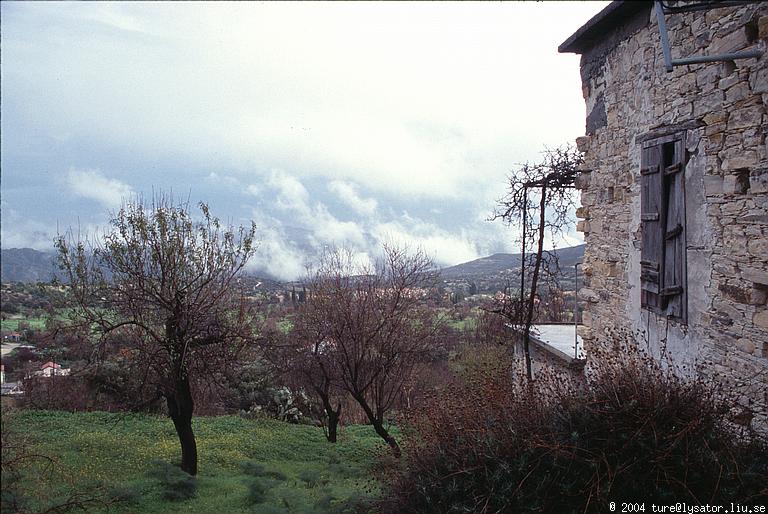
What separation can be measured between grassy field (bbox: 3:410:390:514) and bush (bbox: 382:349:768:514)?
1713mm

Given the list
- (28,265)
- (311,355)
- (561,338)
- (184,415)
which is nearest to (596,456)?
(561,338)

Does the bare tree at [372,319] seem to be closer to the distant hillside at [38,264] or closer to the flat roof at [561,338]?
the distant hillside at [38,264]

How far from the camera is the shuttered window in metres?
5.28

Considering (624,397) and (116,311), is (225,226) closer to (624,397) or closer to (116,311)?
(116,311)

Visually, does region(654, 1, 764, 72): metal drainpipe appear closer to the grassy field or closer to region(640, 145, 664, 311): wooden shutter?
region(640, 145, 664, 311): wooden shutter

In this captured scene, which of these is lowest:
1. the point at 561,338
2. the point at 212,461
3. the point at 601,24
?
the point at 212,461

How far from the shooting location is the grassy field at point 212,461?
6824mm

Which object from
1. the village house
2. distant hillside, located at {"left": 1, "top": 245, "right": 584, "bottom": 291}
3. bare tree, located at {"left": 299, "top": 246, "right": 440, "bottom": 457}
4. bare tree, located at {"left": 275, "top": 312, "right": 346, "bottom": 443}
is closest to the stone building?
distant hillside, located at {"left": 1, "top": 245, "right": 584, "bottom": 291}

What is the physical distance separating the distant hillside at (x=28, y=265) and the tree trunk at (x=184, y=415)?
2710 millimetres

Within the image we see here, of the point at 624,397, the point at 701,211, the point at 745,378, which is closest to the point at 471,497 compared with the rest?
the point at 624,397

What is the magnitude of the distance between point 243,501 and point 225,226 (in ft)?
14.5

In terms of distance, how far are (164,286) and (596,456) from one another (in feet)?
21.6

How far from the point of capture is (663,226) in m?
5.55

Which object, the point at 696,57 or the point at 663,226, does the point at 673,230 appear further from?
the point at 696,57
